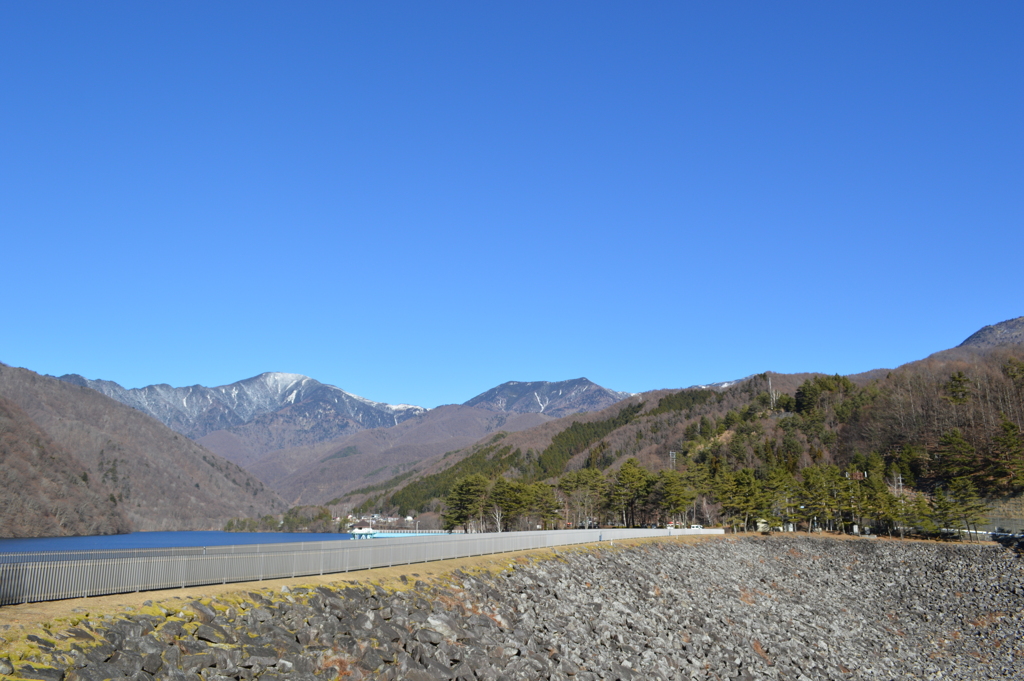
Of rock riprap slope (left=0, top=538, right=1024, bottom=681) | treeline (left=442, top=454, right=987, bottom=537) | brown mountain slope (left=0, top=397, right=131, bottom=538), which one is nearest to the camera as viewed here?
rock riprap slope (left=0, top=538, right=1024, bottom=681)

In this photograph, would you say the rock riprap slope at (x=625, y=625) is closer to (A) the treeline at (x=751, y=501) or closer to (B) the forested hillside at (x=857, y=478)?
(A) the treeline at (x=751, y=501)

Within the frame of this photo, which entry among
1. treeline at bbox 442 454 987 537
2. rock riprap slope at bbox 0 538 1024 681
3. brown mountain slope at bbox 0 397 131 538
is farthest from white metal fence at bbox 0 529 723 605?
brown mountain slope at bbox 0 397 131 538

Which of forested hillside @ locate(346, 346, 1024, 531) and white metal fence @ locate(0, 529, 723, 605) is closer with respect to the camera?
white metal fence @ locate(0, 529, 723, 605)

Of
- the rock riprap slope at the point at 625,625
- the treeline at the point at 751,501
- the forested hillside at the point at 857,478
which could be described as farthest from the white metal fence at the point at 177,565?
the forested hillside at the point at 857,478

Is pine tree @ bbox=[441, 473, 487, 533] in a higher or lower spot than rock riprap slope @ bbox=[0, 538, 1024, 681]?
higher

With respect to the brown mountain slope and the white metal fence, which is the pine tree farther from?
the brown mountain slope

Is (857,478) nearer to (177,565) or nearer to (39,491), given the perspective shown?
(177,565)

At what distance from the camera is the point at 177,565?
24750 mm

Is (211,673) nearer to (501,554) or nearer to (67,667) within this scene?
(67,667)

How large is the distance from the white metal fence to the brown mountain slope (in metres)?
153

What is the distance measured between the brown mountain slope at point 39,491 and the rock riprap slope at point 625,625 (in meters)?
153

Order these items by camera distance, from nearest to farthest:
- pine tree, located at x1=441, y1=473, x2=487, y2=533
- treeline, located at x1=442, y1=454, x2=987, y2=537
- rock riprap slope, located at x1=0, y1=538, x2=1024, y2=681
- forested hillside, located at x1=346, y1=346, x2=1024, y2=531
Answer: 1. rock riprap slope, located at x1=0, y1=538, x2=1024, y2=681
2. treeline, located at x1=442, y1=454, x2=987, y2=537
3. forested hillside, located at x1=346, y1=346, x2=1024, y2=531
4. pine tree, located at x1=441, y1=473, x2=487, y2=533

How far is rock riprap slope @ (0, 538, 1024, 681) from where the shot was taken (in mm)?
20781

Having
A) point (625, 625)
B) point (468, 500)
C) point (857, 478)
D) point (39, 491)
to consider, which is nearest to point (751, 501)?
point (857, 478)
